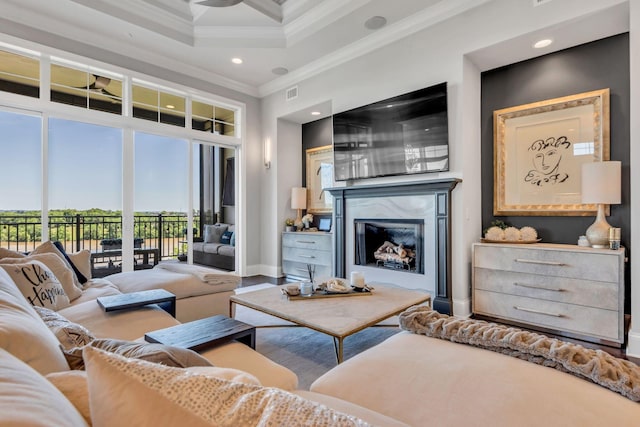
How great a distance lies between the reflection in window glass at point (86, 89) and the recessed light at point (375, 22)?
3247 mm

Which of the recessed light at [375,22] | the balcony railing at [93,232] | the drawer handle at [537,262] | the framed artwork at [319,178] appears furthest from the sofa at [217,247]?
the drawer handle at [537,262]

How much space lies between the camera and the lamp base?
8.88ft

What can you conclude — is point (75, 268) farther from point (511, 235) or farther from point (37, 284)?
point (511, 235)

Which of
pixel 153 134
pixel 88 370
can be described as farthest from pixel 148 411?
pixel 153 134

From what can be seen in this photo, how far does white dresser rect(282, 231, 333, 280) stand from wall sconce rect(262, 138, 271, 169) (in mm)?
1241

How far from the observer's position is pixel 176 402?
0.49 metres

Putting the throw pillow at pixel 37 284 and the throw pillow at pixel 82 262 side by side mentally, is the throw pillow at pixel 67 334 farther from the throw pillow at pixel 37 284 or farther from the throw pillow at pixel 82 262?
the throw pillow at pixel 82 262

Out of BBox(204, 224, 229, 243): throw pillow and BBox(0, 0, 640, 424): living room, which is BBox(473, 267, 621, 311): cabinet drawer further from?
BBox(204, 224, 229, 243): throw pillow

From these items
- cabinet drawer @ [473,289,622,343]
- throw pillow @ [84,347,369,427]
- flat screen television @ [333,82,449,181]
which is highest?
flat screen television @ [333,82,449,181]

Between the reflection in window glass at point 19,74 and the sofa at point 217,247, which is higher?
the reflection in window glass at point 19,74

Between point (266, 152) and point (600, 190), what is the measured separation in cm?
448

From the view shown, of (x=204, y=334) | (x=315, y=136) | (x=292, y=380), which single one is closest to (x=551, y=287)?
(x=292, y=380)

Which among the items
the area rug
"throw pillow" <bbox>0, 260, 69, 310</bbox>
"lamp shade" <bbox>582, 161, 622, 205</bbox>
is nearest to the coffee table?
the area rug

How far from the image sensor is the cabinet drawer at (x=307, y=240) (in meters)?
4.79
